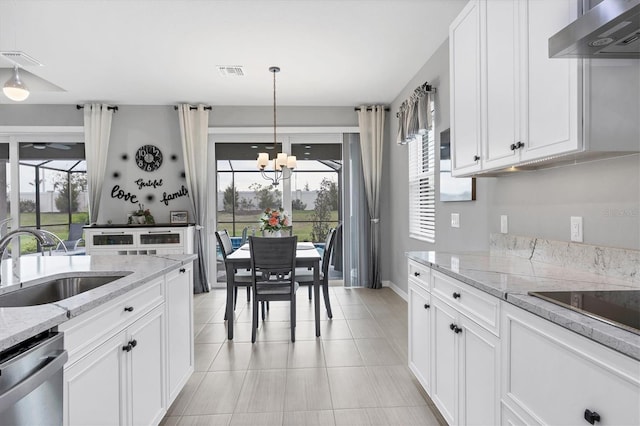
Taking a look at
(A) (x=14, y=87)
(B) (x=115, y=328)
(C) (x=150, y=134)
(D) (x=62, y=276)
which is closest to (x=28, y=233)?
(D) (x=62, y=276)

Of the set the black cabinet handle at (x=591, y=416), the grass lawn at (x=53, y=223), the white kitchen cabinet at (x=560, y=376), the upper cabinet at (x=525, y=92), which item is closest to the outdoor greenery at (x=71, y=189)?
the grass lawn at (x=53, y=223)

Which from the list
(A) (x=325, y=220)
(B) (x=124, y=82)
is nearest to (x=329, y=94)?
(A) (x=325, y=220)

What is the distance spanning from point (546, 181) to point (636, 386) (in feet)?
4.82

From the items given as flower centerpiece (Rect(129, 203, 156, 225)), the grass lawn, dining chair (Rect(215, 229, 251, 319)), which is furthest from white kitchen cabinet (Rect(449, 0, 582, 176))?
the grass lawn

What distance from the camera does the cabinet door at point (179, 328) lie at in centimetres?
203

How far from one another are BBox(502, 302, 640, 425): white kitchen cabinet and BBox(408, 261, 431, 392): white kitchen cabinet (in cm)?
80

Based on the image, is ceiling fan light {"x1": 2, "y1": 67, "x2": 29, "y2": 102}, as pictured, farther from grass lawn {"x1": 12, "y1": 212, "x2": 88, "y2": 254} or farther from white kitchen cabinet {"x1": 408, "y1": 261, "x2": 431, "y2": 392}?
white kitchen cabinet {"x1": 408, "y1": 261, "x2": 431, "y2": 392}

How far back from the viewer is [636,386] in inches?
31.0

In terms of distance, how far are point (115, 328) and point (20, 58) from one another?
3.70m

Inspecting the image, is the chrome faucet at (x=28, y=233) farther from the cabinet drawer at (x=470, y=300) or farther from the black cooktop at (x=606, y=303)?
the black cooktop at (x=606, y=303)

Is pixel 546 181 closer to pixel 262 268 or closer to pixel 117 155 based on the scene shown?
pixel 262 268

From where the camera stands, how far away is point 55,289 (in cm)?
176

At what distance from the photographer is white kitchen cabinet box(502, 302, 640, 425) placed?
829mm

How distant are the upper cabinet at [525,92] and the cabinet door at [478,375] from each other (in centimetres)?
81
